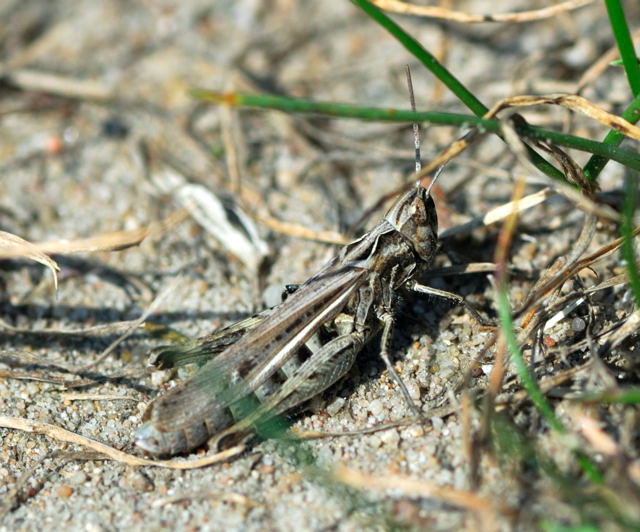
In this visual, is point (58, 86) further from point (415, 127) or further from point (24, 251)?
point (415, 127)

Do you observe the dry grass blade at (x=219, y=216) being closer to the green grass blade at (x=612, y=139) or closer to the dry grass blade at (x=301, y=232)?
the dry grass blade at (x=301, y=232)

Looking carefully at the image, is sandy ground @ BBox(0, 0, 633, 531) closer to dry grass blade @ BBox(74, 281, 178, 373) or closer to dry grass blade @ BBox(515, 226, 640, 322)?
dry grass blade @ BBox(74, 281, 178, 373)

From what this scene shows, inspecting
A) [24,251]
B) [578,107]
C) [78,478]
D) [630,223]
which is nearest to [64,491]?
[78,478]

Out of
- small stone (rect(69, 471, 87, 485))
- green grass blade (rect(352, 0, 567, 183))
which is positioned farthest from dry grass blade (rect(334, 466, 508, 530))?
green grass blade (rect(352, 0, 567, 183))

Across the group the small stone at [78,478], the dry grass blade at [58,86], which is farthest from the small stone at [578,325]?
the dry grass blade at [58,86]

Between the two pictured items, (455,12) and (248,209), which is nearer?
(455,12)

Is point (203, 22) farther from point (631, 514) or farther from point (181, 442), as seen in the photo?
point (631, 514)

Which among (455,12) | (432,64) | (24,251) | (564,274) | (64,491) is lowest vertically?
(64,491)

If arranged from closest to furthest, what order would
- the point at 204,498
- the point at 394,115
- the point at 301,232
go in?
the point at 394,115 → the point at 204,498 → the point at 301,232
